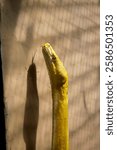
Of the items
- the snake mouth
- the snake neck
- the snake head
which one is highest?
the snake mouth

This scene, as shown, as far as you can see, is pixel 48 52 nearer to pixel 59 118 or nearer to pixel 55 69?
pixel 55 69

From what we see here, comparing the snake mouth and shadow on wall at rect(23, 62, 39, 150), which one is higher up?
the snake mouth

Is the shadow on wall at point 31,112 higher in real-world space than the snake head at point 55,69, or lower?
lower

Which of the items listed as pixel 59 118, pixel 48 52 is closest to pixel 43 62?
pixel 48 52

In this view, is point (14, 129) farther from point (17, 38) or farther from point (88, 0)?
point (88, 0)

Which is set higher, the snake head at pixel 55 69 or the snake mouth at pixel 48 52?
the snake mouth at pixel 48 52

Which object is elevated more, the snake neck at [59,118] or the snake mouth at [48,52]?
the snake mouth at [48,52]

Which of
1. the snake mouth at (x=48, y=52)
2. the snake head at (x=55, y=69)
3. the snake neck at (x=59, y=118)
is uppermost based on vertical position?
the snake mouth at (x=48, y=52)

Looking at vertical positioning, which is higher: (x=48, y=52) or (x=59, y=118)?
(x=48, y=52)
